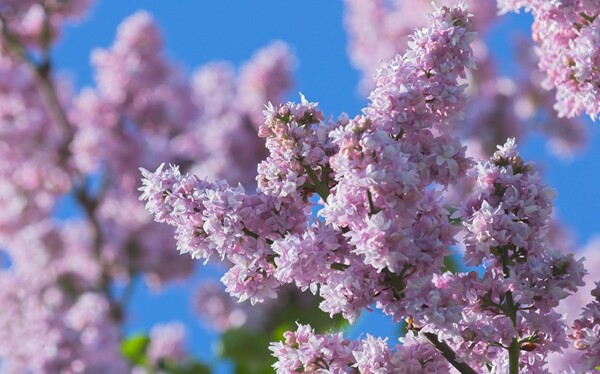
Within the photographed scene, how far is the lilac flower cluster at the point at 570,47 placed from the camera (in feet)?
11.5

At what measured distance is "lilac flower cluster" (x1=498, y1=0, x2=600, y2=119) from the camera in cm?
351

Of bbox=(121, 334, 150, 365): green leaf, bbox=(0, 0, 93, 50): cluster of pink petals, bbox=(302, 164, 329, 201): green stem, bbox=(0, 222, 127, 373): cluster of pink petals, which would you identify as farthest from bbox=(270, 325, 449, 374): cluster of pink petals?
bbox=(0, 0, 93, 50): cluster of pink petals

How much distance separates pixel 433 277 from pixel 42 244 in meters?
7.74

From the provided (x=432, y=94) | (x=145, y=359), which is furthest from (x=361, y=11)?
(x=432, y=94)

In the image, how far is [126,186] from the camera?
9734mm

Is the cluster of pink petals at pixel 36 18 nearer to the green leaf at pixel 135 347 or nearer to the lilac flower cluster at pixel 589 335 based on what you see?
the green leaf at pixel 135 347

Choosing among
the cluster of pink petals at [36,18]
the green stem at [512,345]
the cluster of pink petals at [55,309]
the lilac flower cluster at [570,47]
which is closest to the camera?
the green stem at [512,345]

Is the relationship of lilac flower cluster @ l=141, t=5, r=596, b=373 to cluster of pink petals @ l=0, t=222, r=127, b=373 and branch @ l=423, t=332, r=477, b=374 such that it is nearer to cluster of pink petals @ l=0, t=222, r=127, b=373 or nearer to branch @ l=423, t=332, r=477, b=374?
branch @ l=423, t=332, r=477, b=374

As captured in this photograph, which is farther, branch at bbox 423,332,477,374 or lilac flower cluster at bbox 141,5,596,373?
branch at bbox 423,332,477,374

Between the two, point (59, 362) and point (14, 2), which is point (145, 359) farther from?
point (14, 2)

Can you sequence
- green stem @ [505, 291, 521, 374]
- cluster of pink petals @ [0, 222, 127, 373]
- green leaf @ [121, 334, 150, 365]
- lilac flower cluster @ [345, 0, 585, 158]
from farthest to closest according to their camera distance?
lilac flower cluster @ [345, 0, 585, 158] → green leaf @ [121, 334, 150, 365] → cluster of pink petals @ [0, 222, 127, 373] → green stem @ [505, 291, 521, 374]

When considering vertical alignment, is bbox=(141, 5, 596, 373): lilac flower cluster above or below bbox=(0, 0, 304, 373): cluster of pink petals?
below

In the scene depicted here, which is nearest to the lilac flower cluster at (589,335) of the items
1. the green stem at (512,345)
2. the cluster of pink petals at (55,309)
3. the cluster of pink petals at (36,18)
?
the green stem at (512,345)

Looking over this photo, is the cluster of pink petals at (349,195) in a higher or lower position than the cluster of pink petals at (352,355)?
higher
